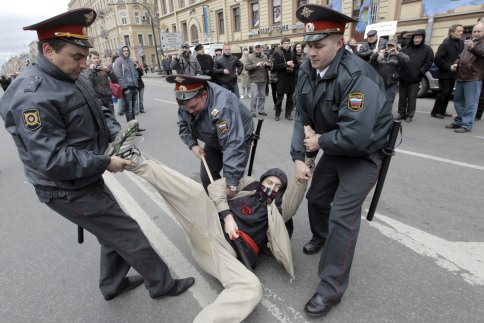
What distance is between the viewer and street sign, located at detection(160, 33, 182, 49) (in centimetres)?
2298

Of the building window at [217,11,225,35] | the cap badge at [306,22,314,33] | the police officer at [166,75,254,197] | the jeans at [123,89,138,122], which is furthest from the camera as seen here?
the building window at [217,11,225,35]

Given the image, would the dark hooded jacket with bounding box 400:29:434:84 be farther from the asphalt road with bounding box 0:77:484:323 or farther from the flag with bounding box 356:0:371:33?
the flag with bounding box 356:0:371:33

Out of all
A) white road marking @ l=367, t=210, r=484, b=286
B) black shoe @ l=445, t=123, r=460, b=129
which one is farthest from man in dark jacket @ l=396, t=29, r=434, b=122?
white road marking @ l=367, t=210, r=484, b=286

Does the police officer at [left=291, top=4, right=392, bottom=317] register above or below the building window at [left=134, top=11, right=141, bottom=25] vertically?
below

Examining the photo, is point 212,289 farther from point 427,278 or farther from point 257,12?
point 257,12

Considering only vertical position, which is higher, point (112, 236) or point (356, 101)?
point (356, 101)

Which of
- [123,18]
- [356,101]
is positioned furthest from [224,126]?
[123,18]

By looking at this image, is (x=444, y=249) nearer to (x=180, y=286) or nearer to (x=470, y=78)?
(x=180, y=286)

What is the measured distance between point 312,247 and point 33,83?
2263mm

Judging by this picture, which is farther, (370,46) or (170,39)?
(170,39)

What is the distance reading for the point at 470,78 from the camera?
548 cm

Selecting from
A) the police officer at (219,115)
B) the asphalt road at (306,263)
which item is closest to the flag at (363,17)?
the asphalt road at (306,263)

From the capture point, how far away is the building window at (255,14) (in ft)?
79.5

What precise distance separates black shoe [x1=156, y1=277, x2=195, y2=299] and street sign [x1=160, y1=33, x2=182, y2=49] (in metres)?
23.5
